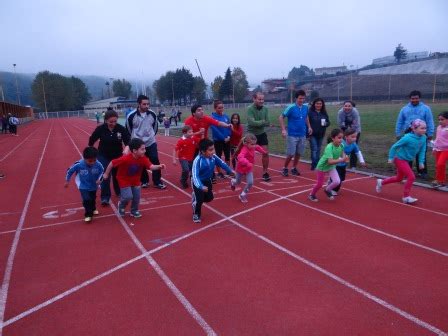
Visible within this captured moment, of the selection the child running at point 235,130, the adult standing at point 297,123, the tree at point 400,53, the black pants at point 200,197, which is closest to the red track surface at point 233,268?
the black pants at point 200,197

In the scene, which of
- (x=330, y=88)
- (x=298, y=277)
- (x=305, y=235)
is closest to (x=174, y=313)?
(x=298, y=277)

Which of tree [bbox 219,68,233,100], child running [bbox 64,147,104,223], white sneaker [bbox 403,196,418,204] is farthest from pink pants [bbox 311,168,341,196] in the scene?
tree [bbox 219,68,233,100]

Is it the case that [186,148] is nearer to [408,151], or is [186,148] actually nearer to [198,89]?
[408,151]

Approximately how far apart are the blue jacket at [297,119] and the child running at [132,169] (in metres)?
3.83

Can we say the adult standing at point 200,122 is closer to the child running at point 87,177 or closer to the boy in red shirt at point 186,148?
the boy in red shirt at point 186,148

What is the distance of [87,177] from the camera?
586 cm

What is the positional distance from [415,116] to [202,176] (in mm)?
5236

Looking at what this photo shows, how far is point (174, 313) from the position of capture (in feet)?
10.8

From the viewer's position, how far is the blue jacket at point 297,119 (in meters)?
8.39

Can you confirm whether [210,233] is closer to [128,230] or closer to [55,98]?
[128,230]

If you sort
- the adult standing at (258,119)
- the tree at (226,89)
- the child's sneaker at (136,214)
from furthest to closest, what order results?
the tree at (226,89), the adult standing at (258,119), the child's sneaker at (136,214)

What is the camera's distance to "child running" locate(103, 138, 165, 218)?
571cm

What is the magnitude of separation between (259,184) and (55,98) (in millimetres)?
104016

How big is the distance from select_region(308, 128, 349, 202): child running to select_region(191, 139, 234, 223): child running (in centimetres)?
203
